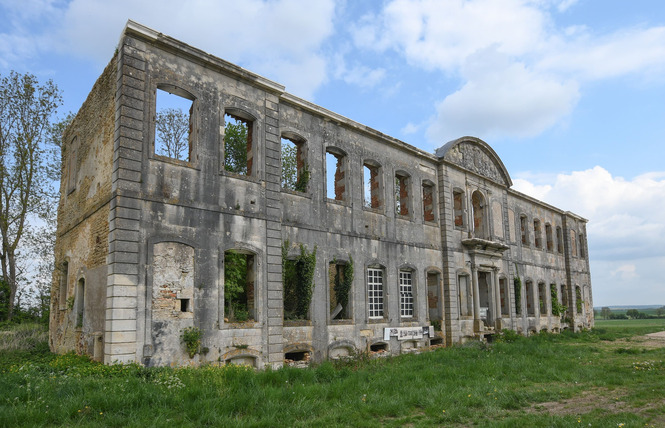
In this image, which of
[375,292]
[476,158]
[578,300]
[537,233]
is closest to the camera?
[375,292]

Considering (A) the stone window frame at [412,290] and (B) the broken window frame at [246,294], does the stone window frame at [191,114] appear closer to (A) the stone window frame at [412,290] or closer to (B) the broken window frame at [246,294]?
(B) the broken window frame at [246,294]

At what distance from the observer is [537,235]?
30.7m

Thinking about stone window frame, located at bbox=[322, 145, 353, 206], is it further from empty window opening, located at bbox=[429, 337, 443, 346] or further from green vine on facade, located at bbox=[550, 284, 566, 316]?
green vine on facade, located at bbox=[550, 284, 566, 316]

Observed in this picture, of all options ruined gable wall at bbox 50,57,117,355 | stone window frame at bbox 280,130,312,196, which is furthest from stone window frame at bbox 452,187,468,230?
ruined gable wall at bbox 50,57,117,355

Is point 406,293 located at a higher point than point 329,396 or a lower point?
higher

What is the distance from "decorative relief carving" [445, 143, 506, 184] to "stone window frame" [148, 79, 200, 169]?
1265 centimetres

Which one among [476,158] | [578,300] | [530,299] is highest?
[476,158]

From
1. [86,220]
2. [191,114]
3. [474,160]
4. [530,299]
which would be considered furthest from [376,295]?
[530,299]

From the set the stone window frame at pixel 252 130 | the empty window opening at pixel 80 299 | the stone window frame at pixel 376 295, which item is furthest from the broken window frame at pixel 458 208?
the empty window opening at pixel 80 299

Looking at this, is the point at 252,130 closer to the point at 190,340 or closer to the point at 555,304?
the point at 190,340

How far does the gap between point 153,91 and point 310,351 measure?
28.7ft

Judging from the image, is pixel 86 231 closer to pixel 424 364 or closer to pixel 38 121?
pixel 424 364

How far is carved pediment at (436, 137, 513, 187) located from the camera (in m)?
22.6

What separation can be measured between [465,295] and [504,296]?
475 cm
